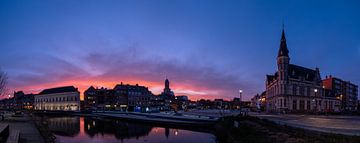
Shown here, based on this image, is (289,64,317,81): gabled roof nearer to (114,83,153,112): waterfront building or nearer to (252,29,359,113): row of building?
(252,29,359,113): row of building

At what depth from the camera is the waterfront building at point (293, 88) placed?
390 ft

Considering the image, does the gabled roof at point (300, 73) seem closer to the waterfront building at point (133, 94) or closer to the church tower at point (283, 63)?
the church tower at point (283, 63)

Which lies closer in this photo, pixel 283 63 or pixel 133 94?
pixel 283 63

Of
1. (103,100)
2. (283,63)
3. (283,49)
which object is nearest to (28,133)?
(283,63)

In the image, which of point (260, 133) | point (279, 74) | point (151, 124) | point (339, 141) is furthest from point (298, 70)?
point (339, 141)

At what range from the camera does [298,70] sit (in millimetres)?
127750

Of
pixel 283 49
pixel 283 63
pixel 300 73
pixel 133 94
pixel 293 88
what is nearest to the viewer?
pixel 283 63

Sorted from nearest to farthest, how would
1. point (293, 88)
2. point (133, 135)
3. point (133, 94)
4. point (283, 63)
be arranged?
1. point (133, 135)
2. point (283, 63)
3. point (293, 88)
4. point (133, 94)

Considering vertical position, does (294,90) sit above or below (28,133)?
above

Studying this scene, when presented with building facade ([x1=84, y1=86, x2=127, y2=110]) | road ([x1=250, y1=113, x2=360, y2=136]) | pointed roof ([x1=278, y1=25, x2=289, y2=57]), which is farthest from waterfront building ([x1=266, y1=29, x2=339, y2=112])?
building facade ([x1=84, y1=86, x2=127, y2=110])

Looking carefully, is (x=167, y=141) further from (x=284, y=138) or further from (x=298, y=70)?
(x=298, y=70)

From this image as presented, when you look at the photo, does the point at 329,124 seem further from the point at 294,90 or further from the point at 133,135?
the point at 294,90

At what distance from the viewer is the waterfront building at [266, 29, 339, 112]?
4678 inches

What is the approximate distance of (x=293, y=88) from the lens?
121 metres
